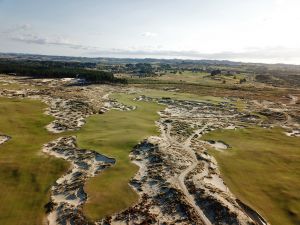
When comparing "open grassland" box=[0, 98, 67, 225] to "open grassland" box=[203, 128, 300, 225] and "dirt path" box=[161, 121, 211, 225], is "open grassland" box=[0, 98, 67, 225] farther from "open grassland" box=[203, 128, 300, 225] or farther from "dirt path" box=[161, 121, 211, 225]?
"open grassland" box=[203, 128, 300, 225]

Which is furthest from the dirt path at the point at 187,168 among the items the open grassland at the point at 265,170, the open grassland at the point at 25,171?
the open grassland at the point at 25,171

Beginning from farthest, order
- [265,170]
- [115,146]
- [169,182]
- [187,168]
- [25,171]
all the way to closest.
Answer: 1. [115,146]
2. [265,170]
3. [187,168]
4. [25,171]
5. [169,182]

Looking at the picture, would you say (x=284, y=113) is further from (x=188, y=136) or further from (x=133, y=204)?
(x=133, y=204)

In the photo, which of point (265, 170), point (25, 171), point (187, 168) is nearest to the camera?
point (25, 171)

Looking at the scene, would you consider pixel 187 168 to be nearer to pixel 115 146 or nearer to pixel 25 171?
pixel 115 146

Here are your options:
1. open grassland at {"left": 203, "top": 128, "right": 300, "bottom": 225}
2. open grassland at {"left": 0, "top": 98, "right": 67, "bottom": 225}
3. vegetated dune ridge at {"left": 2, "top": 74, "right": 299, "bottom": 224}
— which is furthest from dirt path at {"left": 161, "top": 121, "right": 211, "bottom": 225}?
open grassland at {"left": 0, "top": 98, "right": 67, "bottom": 225}

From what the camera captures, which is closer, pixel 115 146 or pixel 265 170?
pixel 265 170

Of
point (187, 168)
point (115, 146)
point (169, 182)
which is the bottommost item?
point (115, 146)

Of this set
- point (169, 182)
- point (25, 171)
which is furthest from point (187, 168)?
point (25, 171)
